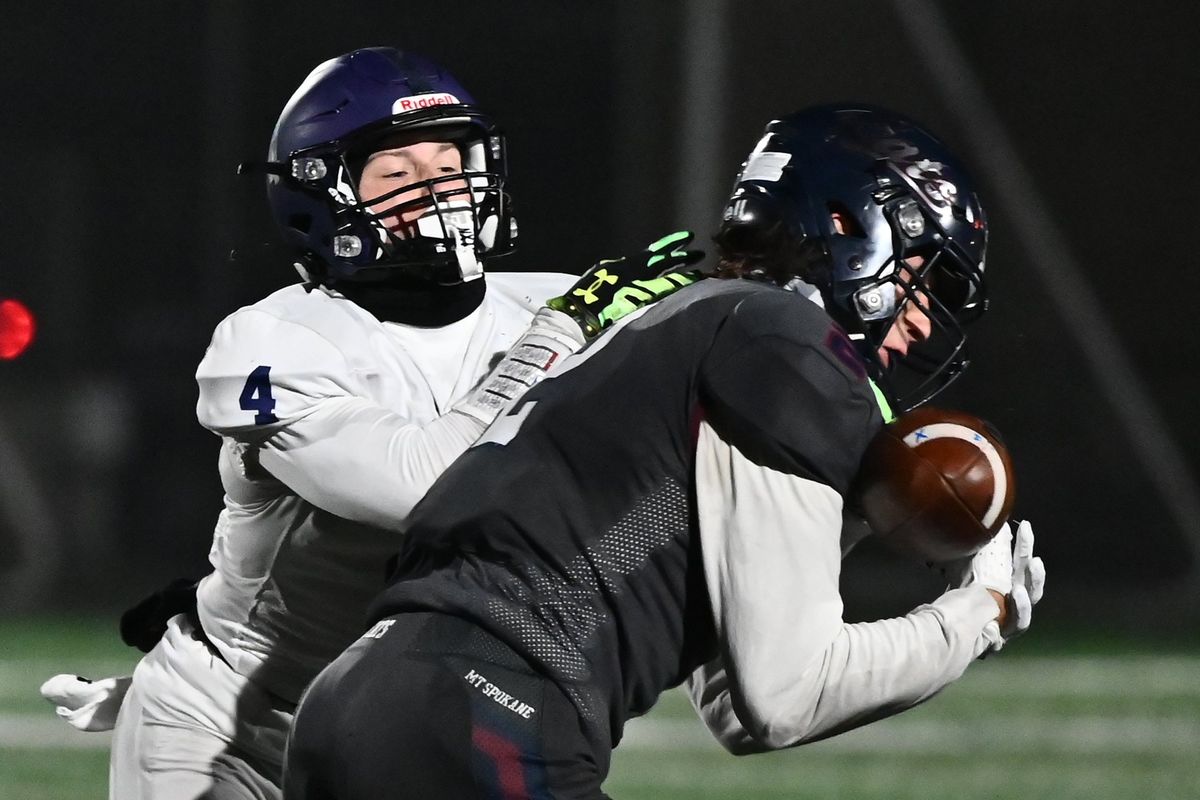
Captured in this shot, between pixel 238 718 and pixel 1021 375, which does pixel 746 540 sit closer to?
pixel 238 718

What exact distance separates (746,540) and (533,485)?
10.3 inches

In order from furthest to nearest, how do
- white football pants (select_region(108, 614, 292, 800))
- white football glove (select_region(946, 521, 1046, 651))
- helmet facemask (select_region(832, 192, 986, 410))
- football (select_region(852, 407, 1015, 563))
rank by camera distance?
1. white football pants (select_region(108, 614, 292, 800))
2. helmet facemask (select_region(832, 192, 986, 410))
3. white football glove (select_region(946, 521, 1046, 651))
4. football (select_region(852, 407, 1015, 563))

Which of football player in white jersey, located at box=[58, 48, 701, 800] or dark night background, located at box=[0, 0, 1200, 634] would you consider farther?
dark night background, located at box=[0, 0, 1200, 634]

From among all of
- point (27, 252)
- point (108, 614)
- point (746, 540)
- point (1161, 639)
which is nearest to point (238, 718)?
point (746, 540)

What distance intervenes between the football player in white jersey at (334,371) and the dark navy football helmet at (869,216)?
291mm

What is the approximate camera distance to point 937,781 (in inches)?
217

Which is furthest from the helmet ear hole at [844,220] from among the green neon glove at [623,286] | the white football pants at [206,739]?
the white football pants at [206,739]

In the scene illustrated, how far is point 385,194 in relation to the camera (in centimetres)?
296

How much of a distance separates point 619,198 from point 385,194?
7.19 metres

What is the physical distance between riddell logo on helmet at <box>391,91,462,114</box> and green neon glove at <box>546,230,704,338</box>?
1.33 feet

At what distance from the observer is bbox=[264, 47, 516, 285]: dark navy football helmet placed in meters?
2.92

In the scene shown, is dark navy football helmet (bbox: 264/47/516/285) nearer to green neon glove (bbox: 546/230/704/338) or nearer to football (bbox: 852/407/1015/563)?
green neon glove (bbox: 546/230/704/338)

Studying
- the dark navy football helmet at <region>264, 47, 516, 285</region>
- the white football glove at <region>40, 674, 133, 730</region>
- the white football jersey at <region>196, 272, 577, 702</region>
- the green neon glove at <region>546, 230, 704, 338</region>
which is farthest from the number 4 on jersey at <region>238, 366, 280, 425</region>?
the white football glove at <region>40, 674, 133, 730</region>

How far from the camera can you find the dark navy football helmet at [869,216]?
2455mm
